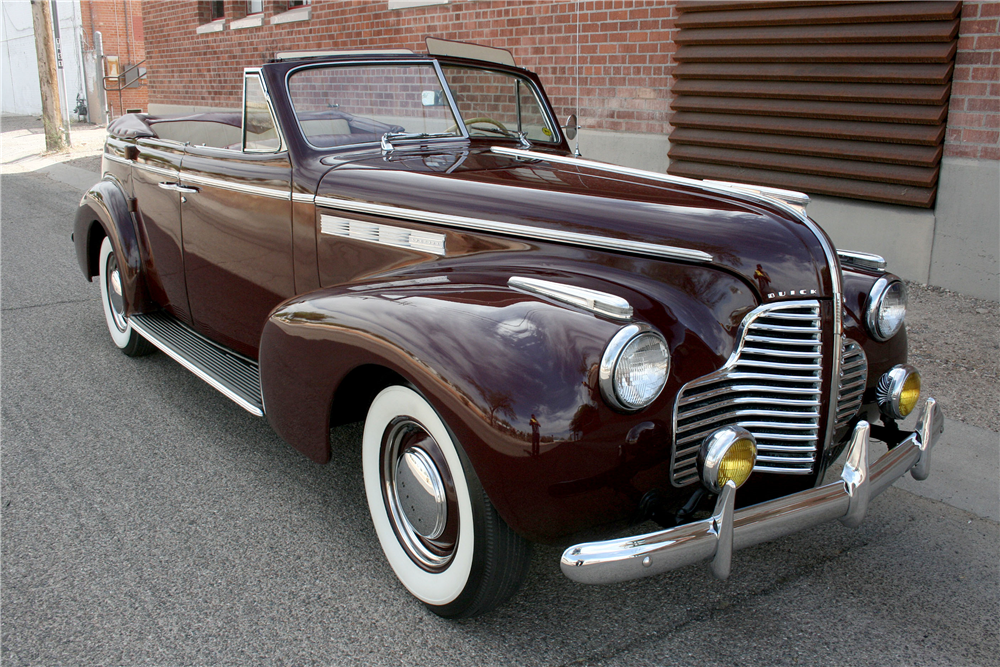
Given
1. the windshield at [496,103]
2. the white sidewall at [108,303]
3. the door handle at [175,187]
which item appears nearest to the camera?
the windshield at [496,103]

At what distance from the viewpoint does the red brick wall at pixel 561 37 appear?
6.91m

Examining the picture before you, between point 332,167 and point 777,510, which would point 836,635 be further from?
point 332,167

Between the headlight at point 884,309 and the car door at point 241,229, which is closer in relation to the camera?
the headlight at point 884,309

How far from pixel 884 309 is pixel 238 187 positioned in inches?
104

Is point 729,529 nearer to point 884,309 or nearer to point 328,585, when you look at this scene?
point 884,309

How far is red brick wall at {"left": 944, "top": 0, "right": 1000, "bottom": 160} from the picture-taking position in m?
4.75

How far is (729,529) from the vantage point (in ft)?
6.15

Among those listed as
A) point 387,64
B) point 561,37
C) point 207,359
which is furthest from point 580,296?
point 561,37

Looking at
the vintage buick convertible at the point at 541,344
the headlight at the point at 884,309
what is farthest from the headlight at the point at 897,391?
the headlight at the point at 884,309

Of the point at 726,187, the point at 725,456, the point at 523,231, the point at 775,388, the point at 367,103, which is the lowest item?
the point at 725,456

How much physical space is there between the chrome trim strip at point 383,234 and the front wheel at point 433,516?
2.06ft

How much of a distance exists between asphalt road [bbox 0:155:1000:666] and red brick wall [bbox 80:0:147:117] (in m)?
21.5

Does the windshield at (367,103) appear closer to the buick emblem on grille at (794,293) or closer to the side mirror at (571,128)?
the side mirror at (571,128)

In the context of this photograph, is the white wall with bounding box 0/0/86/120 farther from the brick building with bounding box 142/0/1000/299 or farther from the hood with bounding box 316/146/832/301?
the hood with bounding box 316/146/832/301
